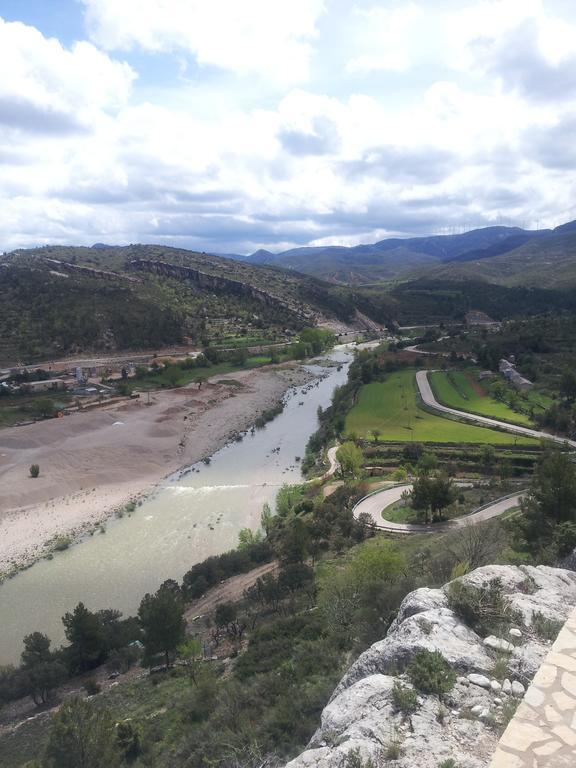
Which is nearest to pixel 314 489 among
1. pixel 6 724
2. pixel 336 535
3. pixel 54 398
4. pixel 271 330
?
pixel 336 535

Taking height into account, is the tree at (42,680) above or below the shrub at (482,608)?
below

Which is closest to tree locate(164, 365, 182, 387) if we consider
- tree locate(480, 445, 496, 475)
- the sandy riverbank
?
the sandy riverbank

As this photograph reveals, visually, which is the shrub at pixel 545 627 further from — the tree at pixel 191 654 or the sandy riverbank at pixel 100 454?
the sandy riverbank at pixel 100 454

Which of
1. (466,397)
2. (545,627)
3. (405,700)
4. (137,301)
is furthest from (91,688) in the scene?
(137,301)

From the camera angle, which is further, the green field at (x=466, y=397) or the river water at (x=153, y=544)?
the green field at (x=466, y=397)

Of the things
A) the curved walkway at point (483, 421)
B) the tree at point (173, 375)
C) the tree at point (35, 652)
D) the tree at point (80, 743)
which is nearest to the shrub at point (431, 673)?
the tree at point (80, 743)

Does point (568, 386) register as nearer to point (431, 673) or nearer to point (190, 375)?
point (190, 375)

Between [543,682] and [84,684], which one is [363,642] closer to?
[543,682]
